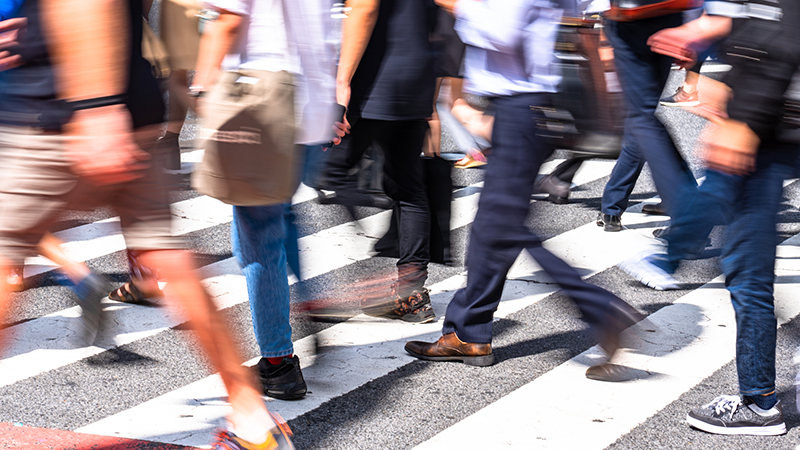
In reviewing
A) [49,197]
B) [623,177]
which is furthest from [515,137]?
[623,177]

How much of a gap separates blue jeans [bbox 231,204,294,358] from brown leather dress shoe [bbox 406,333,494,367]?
0.76 m

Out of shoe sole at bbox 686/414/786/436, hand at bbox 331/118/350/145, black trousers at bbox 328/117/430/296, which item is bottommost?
shoe sole at bbox 686/414/786/436

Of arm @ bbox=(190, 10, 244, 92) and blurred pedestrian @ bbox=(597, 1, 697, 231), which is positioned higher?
arm @ bbox=(190, 10, 244, 92)

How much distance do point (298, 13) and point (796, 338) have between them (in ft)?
9.03

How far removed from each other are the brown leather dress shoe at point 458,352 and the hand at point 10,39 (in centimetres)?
202

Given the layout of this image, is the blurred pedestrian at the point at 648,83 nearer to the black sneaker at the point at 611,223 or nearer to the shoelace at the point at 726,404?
the black sneaker at the point at 611,223

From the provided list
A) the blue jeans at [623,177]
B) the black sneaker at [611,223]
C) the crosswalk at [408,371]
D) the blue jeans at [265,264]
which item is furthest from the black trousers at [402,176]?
the black sneaker at [611,223]

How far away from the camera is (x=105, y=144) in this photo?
2623 millimetres

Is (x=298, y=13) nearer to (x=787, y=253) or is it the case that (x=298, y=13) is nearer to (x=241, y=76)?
(x=241, y=76)

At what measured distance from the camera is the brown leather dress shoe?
159 inches

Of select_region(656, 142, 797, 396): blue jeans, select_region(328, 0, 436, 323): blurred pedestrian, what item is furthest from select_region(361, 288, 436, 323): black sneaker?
select_region(656, 142, 797, 396): blue jeans

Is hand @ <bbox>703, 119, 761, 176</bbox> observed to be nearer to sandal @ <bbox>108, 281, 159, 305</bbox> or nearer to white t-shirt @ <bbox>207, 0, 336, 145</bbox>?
white t-shirt @ <bbox>207, 0, 336, 145</bbox>

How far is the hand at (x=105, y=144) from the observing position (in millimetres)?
2623

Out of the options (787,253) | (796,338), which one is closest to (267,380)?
(796,338)
